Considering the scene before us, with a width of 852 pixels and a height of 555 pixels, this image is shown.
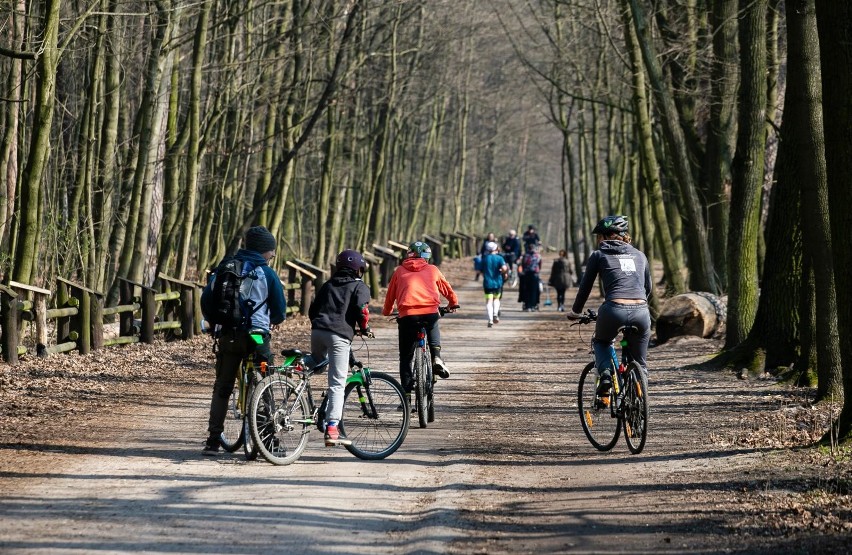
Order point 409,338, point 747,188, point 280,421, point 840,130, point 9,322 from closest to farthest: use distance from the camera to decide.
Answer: point 840,130
point 280,421
point 409,338
point 9,322
point 747,188

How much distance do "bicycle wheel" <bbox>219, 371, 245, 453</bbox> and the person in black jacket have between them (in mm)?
696

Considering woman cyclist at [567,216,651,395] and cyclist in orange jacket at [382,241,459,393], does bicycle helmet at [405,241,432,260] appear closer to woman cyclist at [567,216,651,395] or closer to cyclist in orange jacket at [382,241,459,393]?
cyclist in orange jacket at [382,241,459,393]

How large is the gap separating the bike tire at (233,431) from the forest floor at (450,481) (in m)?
0.13

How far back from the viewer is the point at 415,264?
11461 millimetres

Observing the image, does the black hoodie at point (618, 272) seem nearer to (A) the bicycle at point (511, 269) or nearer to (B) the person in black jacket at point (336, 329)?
(B) the person in black jacket at point (336, 329)

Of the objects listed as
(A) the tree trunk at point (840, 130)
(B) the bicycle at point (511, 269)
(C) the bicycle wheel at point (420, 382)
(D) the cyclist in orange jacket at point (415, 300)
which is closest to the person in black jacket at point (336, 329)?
(C) the bicycle wheel at point (420, 382)

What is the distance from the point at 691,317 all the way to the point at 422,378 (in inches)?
395

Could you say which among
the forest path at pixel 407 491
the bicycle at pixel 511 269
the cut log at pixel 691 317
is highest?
the bicycle at pixel 511 269

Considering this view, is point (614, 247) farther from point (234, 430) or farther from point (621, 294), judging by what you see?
point (234, 430)

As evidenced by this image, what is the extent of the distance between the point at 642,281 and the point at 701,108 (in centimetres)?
1852

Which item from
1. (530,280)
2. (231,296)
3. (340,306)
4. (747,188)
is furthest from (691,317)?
(231,296)

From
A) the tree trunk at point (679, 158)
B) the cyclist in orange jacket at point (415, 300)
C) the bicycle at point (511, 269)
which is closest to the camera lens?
the cyclist in orange jacket at point (415, 300)

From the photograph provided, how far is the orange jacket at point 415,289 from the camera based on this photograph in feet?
37.0

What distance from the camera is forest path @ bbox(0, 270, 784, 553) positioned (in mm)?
6574
